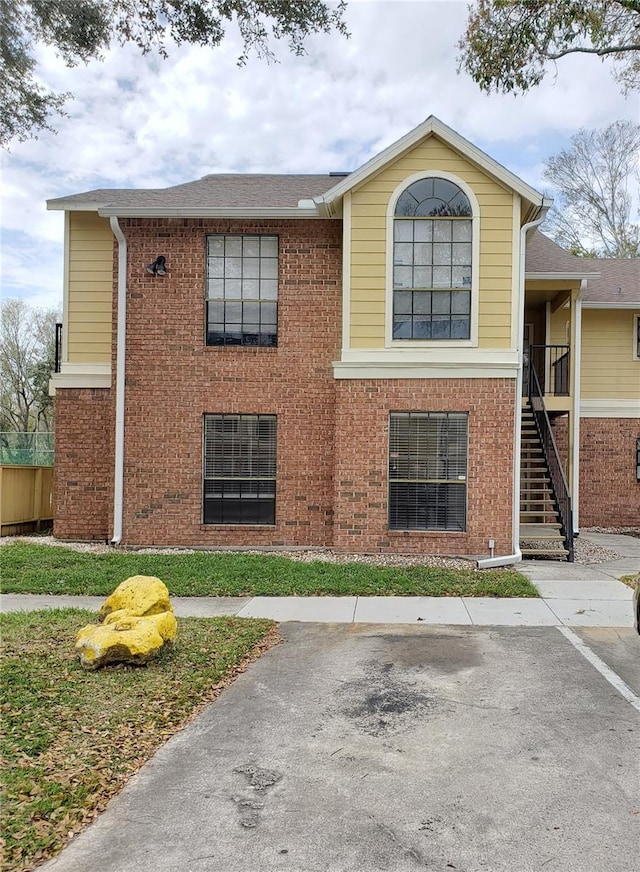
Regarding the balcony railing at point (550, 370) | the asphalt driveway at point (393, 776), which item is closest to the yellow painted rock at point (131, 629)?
the asphalt driveway at point (393, 776)

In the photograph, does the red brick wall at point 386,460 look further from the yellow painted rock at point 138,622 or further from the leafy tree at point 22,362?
the leafy tree at point 22,362

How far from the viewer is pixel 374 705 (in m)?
4.84

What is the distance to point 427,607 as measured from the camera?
7805 millimetres

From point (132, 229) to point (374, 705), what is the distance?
9.40 meters

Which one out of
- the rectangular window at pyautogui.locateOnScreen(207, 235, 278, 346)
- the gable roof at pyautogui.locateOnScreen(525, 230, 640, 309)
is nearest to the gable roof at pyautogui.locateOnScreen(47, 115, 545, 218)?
the rectangular window at pyautogui.locateOnScreen(207, 235, 278, 346)

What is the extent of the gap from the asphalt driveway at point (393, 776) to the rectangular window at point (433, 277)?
A: 6.16 m

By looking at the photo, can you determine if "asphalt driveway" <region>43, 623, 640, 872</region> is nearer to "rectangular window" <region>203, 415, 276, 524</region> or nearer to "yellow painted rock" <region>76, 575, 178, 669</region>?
"yellow painted rock" <region>76, 575, 178, 669</region>

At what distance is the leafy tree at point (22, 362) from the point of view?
34.6 metres

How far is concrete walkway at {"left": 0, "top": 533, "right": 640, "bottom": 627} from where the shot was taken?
7.31 m

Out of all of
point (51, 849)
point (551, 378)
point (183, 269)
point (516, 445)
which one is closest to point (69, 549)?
point (183, 269)

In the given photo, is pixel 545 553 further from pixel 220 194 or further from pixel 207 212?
pixel 220 194

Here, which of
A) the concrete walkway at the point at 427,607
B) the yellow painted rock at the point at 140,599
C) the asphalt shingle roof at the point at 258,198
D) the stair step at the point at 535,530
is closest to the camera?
the yellow painted rock at the point at 140,599

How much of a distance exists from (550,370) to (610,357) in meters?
2.36

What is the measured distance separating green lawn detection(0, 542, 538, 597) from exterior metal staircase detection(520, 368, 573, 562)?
170 cm
